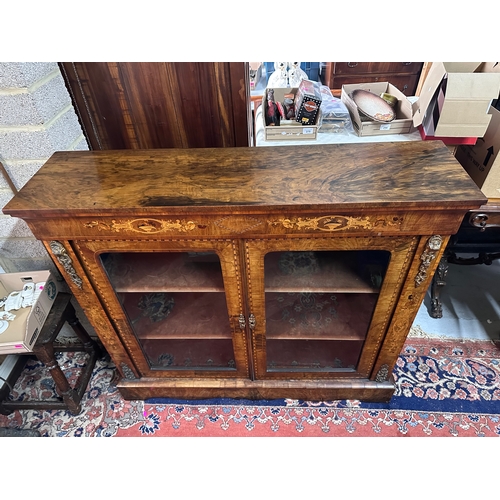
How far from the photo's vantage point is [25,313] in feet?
4.66

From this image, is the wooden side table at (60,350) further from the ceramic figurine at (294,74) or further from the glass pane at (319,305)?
the ceramic figurine at (294,74)

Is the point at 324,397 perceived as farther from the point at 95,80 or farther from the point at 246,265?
the point at 95,80

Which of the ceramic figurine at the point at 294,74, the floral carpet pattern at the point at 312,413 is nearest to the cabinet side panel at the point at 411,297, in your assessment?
the floral carpet pattern at the point at 312,413

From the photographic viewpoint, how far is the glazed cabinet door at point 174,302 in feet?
3.66

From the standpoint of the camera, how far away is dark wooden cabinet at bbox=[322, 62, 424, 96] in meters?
3.22

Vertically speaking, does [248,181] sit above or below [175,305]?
above

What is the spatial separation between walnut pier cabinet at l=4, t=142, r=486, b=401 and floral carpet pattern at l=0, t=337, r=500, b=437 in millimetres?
89

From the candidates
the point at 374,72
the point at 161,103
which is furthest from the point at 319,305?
the point at 374,72

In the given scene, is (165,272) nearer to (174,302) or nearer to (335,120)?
(174,302)

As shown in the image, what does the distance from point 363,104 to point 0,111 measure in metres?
1.52

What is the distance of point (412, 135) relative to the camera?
1653 mm

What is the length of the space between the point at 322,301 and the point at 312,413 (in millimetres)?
534

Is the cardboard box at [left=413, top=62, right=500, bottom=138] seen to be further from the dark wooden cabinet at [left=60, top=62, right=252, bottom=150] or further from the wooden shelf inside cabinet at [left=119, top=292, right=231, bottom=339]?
the wooden shelf inside cabinet at [left=119, top=292, right=231, bottom=339]

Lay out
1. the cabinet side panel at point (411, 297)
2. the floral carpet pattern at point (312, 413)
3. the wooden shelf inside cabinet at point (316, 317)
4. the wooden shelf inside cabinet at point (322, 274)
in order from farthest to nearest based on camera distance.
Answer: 1. the floral carpet pattern at point (312, 413)
2. the wooden shelf inside cabinet at point (316, 317)
3. the wooden shelf inside cabinet at point (322, 274)
4. the cabinet side panel at point (411, 297)
